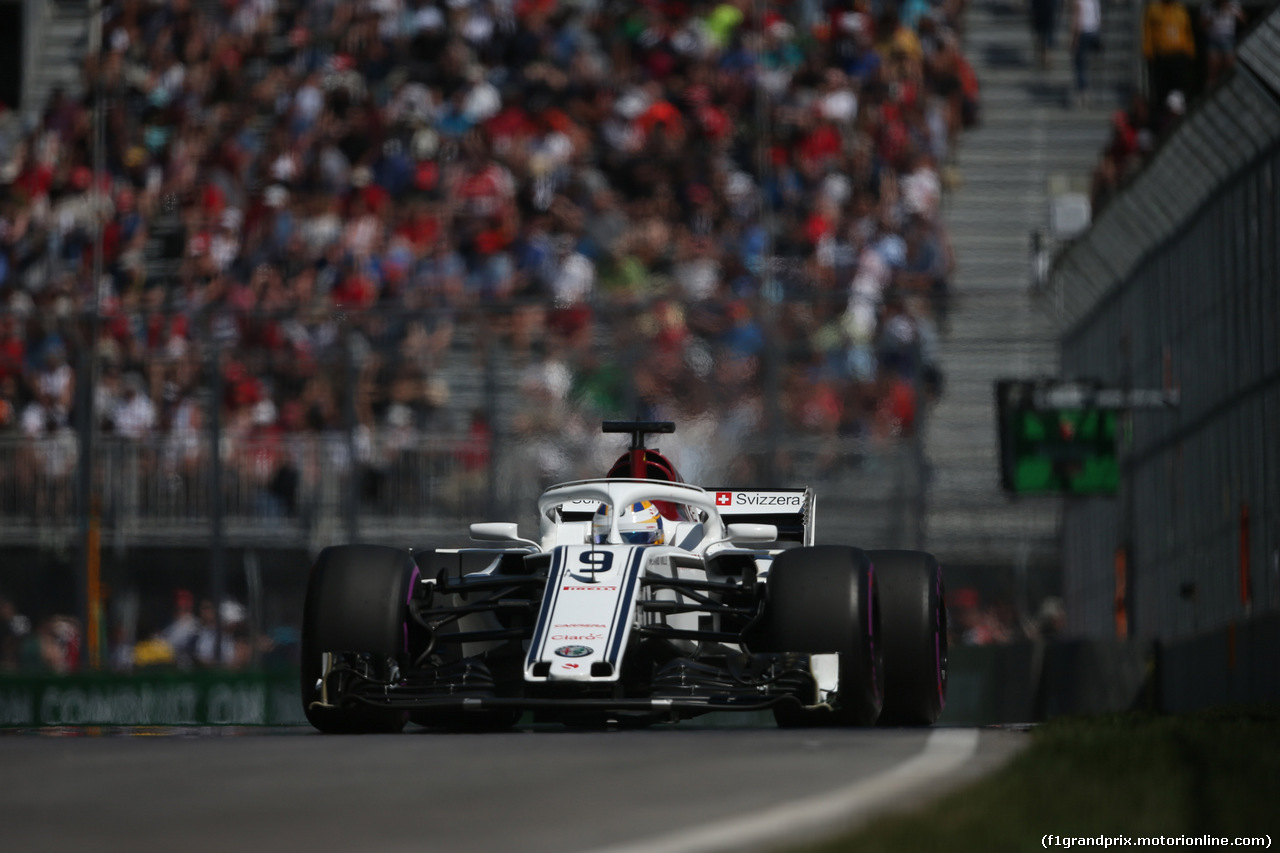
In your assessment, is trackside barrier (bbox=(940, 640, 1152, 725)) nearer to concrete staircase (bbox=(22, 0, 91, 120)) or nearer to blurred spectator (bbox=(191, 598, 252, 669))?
blurred spectator (bbox=(191, 598, 252, 669))

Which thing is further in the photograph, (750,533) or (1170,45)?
(1170,45)

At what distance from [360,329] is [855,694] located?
8.27 meters

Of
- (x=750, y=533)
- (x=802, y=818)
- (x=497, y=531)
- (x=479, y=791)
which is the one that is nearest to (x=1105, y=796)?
(x=802, y=818)

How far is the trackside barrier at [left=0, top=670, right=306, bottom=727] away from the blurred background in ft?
0.75

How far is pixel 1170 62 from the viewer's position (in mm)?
21656

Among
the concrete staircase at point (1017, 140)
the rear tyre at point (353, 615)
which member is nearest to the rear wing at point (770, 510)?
the rear tyre at point (353, 615)

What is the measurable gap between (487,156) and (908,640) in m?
12.5

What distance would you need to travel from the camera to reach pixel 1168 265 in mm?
15414

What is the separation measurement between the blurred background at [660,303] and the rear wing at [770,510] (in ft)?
9.19

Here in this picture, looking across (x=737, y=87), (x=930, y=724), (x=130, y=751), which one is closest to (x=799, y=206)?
(x=737, y=87)

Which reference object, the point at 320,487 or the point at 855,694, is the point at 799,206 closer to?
the point at 320,487

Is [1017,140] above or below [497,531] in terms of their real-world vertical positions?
above

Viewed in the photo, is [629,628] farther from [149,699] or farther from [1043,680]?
[149,699]

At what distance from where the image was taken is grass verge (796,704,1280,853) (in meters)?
4.94
